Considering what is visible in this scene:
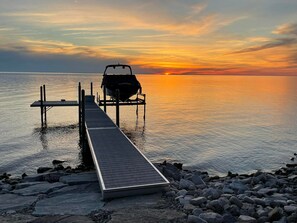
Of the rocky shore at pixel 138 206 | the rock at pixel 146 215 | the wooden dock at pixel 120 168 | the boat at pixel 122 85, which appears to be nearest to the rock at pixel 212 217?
the rocky shore at pixel 138 206

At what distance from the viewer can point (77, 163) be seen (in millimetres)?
17641

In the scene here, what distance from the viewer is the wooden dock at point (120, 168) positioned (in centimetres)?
762

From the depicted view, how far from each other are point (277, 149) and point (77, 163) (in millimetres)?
13817

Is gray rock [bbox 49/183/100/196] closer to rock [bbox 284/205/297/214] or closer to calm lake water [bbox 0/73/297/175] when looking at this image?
rock [bbox 284/205/297/214]

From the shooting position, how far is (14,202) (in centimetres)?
789

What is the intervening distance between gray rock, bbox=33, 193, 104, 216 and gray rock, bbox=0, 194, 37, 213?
34 centimetres

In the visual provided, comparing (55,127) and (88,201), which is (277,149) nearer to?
(88,201)

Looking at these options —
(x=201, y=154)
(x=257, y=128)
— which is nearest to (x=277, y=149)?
(x=201, y=154)

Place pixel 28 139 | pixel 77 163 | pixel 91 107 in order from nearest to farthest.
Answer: pixel 77 163
pixel 28 139
pixel 91 107

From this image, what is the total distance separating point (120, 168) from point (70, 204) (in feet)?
7.44

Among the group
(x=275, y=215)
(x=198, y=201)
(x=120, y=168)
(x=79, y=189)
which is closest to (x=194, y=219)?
(x=198, y=201)

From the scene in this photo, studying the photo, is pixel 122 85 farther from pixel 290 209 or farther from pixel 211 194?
pixel 290 209

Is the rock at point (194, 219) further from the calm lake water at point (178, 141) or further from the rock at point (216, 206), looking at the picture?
the calm lake water at point (178, 141)

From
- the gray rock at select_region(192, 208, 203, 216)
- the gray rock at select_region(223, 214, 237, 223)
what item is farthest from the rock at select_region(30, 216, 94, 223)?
the gray rock at select_region(223, 214, 237, 223)
